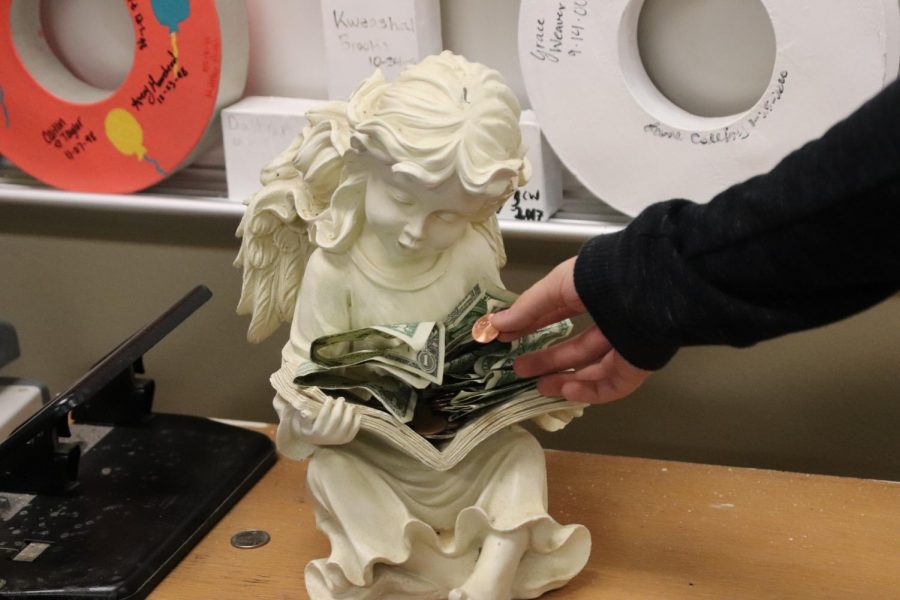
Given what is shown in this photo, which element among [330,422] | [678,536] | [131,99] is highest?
[131,99]

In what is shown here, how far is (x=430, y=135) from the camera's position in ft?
3.77

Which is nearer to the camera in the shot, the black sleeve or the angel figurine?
the black sleeve

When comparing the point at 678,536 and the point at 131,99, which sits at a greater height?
the point at 131,99

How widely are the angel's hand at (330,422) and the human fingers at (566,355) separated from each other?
19 centimetres

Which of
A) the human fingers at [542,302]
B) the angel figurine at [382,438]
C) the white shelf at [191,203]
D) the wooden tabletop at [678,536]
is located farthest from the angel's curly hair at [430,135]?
the wooden tabletop at [678,536]

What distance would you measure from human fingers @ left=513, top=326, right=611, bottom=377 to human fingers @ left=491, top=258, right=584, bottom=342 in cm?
3

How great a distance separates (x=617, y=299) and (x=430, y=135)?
0.83ft

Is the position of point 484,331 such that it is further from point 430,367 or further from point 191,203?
point 191,203

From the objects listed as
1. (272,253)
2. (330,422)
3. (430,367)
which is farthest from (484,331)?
(272,253)

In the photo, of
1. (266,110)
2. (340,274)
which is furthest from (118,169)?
(340,274)

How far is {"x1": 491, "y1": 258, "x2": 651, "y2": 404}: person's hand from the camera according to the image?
1.15 metres

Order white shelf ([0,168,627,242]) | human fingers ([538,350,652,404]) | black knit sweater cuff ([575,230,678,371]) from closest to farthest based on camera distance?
black knit sweater cuff ([575,230,678,371]) < human fingers ([538,350,652,404]) < white shelf ([0,168,627,242])

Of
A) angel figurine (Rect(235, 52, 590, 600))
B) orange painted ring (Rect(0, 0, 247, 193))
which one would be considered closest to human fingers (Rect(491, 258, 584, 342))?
angel figurine (Rect(235, 52, 590, 600))

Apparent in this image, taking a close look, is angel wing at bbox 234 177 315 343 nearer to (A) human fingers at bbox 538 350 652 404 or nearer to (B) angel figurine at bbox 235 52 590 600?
(B) angel figurine at bbox 235 52 590 600
